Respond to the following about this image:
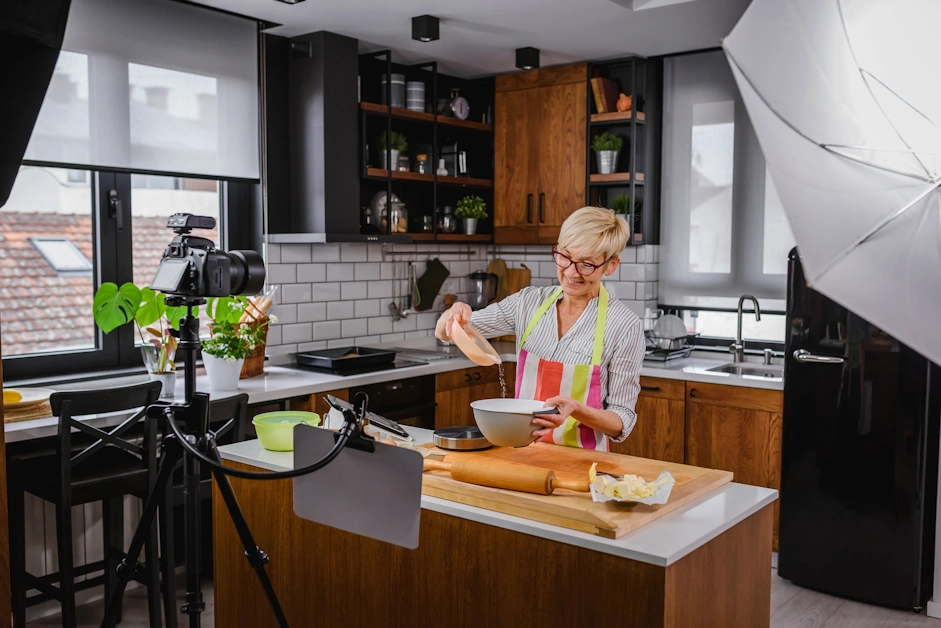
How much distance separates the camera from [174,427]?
1594 millimetres

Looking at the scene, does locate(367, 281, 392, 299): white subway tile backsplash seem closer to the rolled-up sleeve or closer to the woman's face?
the woman's face

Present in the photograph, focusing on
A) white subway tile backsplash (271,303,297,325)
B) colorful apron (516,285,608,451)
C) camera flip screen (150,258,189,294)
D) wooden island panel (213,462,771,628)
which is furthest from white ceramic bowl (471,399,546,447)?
white subway tile backsplash (271,303,297,325)

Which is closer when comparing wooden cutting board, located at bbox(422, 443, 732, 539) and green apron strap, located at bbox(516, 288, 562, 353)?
wooden cutting board, located at bbox(422, 443, 732, 539)

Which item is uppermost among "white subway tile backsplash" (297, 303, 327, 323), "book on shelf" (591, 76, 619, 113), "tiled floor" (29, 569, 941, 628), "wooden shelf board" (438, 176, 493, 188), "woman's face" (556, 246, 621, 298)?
"book on shelf" (591, 76, 619, 113)

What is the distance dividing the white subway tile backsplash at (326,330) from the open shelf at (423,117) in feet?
3.68

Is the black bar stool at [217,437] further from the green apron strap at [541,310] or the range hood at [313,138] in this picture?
the range hood at [313,138]

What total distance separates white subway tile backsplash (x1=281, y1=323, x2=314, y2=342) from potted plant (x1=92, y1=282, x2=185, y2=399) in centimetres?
86

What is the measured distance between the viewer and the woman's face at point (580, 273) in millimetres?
2494

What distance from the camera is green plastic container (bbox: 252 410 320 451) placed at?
92.8 inches

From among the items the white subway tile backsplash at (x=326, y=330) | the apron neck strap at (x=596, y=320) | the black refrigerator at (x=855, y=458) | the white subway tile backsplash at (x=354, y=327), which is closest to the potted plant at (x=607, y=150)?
the black refrigerator at (x=855, y=458)

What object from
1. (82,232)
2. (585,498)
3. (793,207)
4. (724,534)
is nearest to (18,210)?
(82,232)

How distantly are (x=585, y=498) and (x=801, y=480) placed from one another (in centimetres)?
222

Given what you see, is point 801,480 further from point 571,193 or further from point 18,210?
point 18,210

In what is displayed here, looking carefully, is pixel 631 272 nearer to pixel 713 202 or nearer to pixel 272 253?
pixel 713 202
